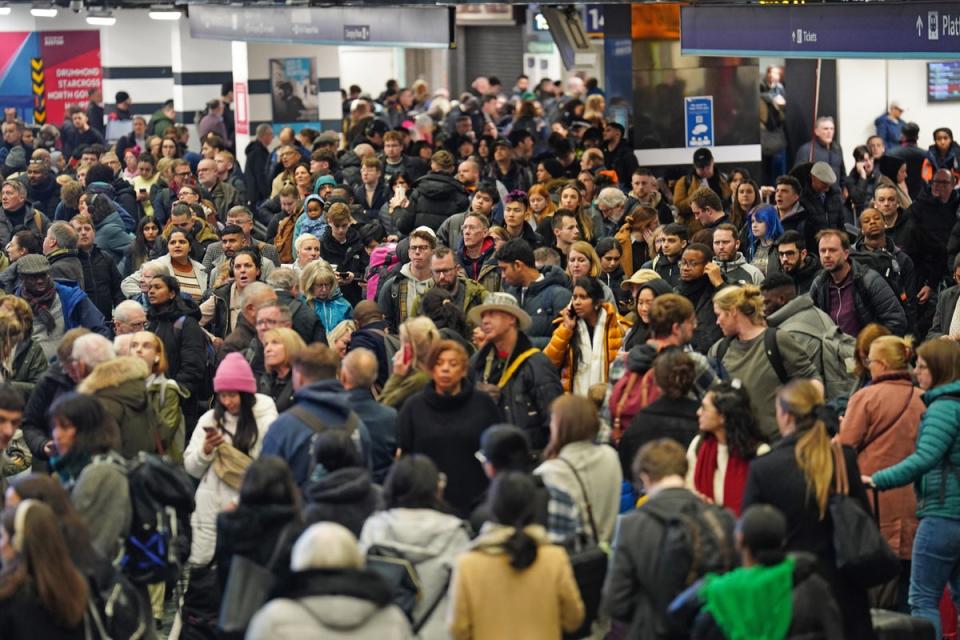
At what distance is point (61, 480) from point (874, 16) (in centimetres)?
725

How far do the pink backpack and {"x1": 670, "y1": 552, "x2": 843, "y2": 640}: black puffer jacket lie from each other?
6.93 m

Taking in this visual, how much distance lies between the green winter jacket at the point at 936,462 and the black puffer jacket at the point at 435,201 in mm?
7352

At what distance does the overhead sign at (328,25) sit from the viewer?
17.7m

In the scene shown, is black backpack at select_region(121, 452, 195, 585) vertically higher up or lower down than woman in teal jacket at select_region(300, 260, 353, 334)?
lower down

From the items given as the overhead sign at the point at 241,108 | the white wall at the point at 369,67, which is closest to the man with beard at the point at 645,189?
the overhead sign at the point at 241,108

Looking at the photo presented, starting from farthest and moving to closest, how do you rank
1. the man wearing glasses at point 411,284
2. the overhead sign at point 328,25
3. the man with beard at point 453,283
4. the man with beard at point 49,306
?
1. the overhead sign at point 328,25
2. the man wearing glasses at point 411,284
3. the man with beard at point 49,306
4. the man with beard at point 453,283

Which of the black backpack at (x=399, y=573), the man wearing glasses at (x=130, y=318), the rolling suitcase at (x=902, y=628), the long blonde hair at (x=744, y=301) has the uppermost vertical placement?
the long blonde hair at (x=744, y=301)

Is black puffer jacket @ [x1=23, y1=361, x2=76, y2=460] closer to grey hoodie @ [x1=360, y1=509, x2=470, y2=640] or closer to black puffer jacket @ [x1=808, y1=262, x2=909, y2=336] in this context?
grey hoodie @ [x1=360, y1=509, x2=470, y2=640]

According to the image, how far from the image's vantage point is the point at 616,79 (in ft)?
78.9

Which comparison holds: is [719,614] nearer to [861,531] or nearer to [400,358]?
[861,531]

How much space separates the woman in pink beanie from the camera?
857 centimetres

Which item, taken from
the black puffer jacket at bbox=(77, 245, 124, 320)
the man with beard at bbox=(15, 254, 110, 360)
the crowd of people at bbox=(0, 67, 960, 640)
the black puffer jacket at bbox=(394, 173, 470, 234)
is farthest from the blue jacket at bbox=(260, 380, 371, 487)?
the black puffer jacket at bbox=(394, 173, 470, 234)

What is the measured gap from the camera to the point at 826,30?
43.9ft

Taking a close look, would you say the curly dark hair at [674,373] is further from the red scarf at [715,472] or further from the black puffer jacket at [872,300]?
the black puffer jacket at [872,300]
